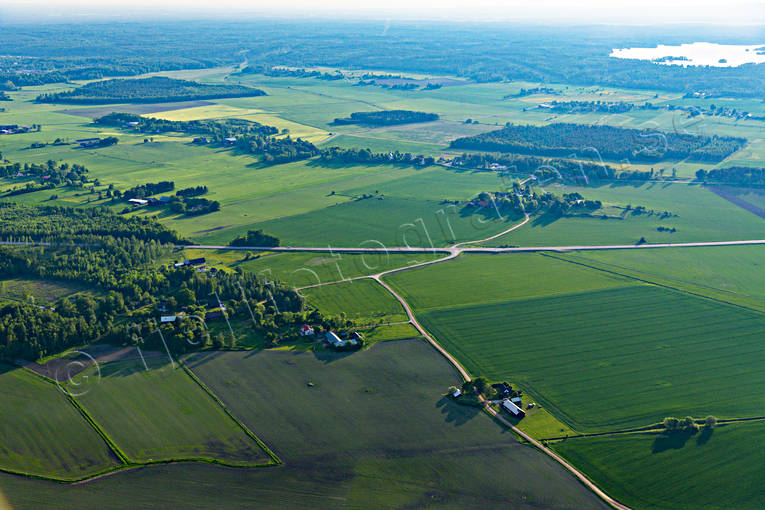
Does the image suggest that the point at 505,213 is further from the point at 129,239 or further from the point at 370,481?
the point at 370,481

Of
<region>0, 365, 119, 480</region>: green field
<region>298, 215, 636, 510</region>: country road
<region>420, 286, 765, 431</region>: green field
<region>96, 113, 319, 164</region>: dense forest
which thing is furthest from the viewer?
<region>96, 113, 319, 164</region>: dense forest

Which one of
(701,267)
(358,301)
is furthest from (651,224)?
(358,301)

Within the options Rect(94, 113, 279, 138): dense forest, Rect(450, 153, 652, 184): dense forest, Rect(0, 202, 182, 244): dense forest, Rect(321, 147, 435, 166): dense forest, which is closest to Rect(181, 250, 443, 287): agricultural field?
Rect(0, 202, 182, 244): dense forest

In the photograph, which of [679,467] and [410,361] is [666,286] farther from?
[410,361]

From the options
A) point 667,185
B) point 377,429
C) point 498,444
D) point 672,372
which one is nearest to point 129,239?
point 377,429

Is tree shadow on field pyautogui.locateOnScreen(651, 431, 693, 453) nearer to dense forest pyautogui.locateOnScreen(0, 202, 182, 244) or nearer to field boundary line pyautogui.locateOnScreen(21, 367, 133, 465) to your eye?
field boundary line pyautogui.locateOnScreen(21, 367, 133, 465)

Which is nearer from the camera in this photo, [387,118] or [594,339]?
[594,339]
